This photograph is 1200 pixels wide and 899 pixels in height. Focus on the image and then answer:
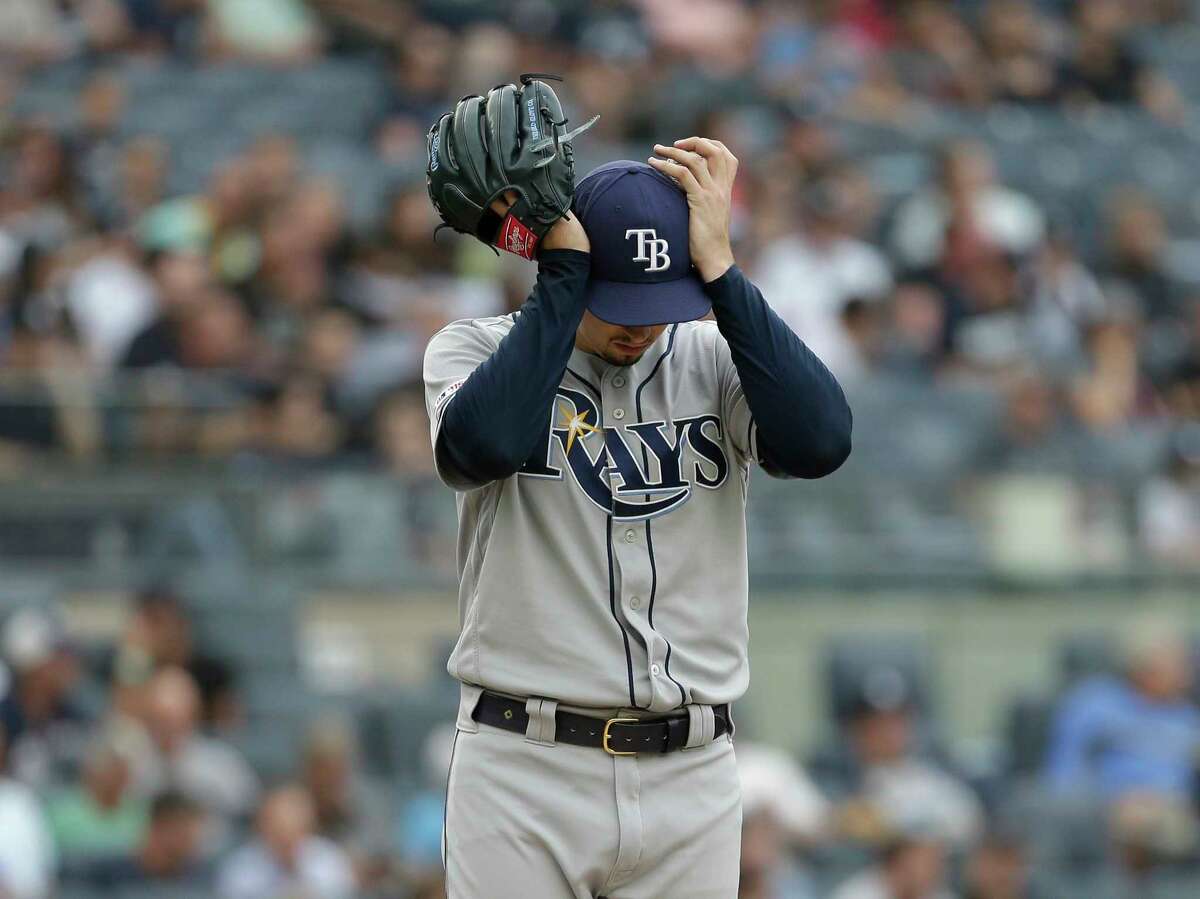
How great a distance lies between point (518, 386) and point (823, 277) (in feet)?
23.8

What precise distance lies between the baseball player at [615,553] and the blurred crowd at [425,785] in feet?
9.60

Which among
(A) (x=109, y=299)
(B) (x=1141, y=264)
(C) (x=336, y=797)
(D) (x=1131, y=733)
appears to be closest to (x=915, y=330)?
(B) (x=1141, y=264)

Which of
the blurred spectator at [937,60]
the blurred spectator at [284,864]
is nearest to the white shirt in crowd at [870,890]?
the blurred spectator at [284,864]

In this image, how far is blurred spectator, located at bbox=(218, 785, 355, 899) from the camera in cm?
671

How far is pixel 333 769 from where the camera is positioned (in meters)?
7.07

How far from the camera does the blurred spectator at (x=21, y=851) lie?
6488 millimetres

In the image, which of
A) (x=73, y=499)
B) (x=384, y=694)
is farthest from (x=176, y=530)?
(x=384, y=694)

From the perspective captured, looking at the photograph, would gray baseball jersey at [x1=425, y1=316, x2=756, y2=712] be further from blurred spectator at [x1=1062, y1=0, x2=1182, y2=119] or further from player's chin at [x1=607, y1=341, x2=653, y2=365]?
blurred spectator at [x1=1062, y1=0, x2=1182, y2=119]

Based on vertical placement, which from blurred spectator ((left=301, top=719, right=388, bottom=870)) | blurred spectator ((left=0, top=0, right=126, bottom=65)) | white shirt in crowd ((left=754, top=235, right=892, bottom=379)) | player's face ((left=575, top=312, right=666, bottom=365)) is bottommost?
blurred spectator ((left=301, top=719, right=388, bottom=870))

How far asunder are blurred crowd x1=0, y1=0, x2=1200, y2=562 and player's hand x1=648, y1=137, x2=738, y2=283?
4958 mm

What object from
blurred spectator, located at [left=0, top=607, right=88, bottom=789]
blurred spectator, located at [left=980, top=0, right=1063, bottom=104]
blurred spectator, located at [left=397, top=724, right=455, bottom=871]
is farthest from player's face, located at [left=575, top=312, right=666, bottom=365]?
blurred spectator, located at [left=980, top=0, right=1063, bottom=104]

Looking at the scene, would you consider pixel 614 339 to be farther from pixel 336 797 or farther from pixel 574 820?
pixel 336 797

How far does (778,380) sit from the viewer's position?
331 cm

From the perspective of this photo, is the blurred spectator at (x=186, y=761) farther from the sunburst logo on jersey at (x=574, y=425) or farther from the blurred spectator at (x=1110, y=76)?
the blurred spectator at (x=1110, y=76)
